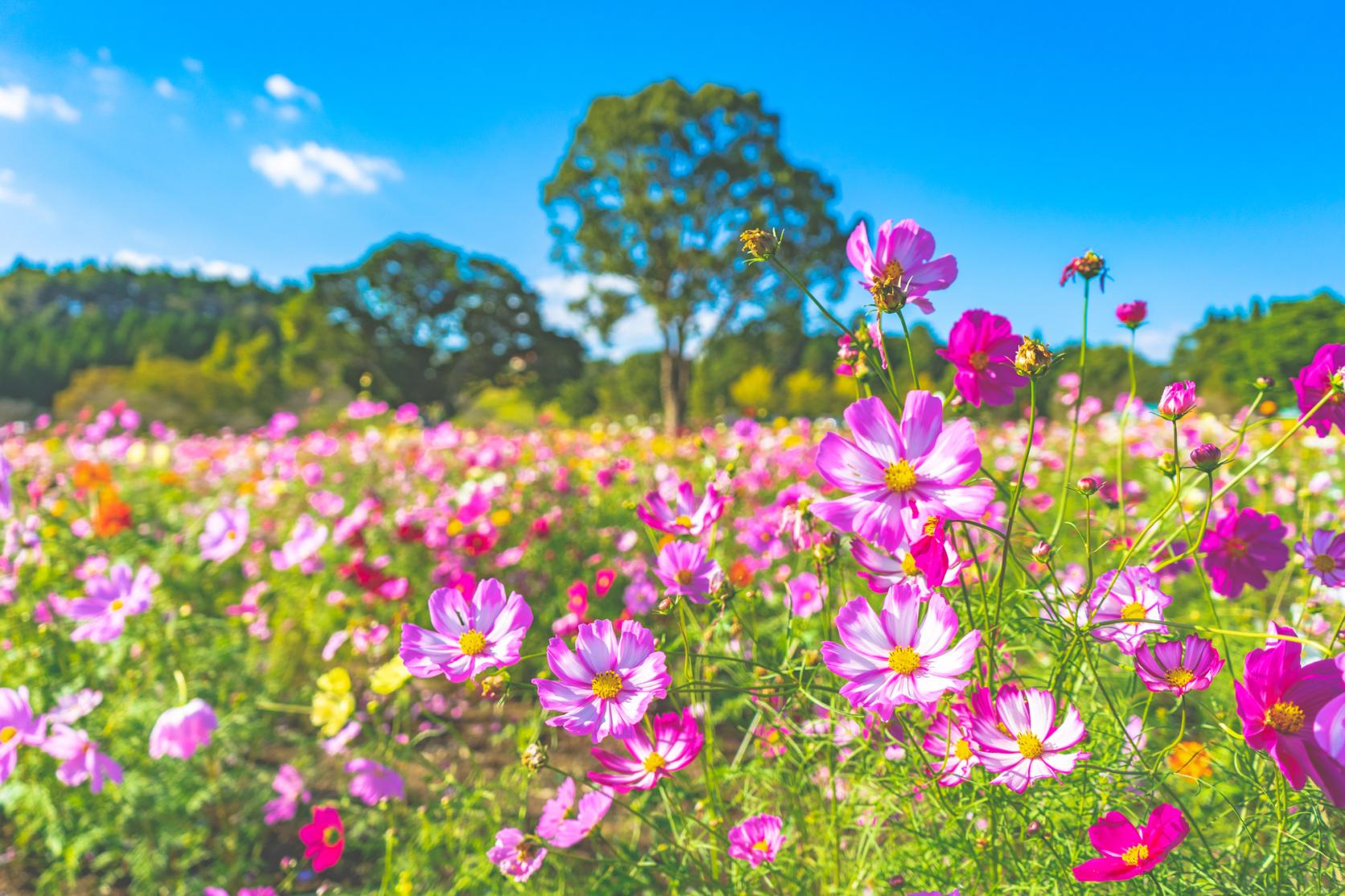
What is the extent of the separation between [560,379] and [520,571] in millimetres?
19808

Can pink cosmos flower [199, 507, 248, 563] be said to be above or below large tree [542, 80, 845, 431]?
below

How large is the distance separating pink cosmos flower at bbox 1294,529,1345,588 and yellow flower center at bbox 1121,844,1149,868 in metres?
0.45

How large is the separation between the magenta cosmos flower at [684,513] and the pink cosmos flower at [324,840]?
0.69m

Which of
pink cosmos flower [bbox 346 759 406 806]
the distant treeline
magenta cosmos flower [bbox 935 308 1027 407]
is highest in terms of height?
the distant treeline

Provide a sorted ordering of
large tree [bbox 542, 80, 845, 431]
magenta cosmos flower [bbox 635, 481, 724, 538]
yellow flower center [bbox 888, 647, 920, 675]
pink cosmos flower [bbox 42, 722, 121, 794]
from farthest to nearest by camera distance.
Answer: large tree [bbox 542, 80, 845, 431]
pink cosmos flower [bbox 42, 722, 121, 794]
magenta cosmos flower [bbox 635, 481, 724, 538]
yellow flower center [bbox 888, 647, 920, 675]

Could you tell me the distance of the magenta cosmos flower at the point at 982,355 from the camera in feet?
2.29

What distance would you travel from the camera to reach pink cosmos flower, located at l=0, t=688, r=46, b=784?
1143mm

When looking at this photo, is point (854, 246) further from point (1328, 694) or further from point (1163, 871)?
point (1163, 871)

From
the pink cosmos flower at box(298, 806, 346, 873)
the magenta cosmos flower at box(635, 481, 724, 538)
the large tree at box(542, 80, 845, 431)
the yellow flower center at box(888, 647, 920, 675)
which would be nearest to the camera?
the yellow flower center at box(888, 647, 920, 675)

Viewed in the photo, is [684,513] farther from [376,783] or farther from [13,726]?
[13,726]

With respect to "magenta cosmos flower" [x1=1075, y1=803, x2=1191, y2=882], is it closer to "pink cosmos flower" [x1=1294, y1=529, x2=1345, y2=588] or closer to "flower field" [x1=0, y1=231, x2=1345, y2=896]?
"flower field" [x1=0, y1=231, x2=1345, y2=896]

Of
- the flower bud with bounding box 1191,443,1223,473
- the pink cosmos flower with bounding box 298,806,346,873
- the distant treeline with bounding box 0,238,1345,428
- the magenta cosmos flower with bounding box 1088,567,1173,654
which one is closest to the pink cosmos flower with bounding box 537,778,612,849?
the pink cosmos flower with bounding box 298,806,346,873

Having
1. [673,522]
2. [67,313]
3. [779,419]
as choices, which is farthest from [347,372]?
[67,313]

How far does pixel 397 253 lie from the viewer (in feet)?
69.2
